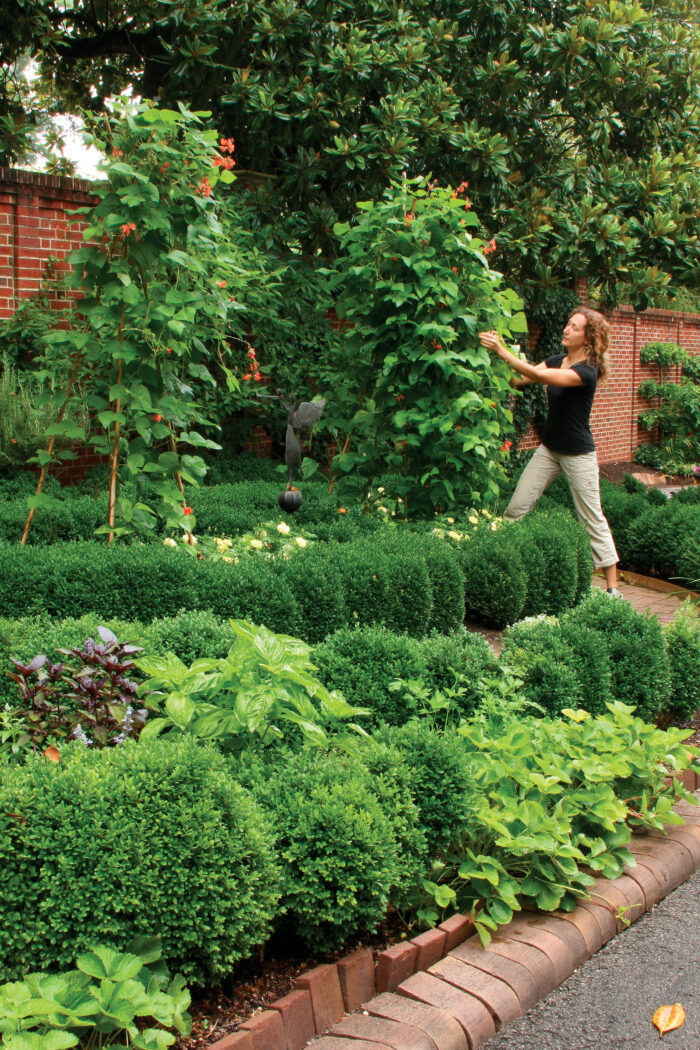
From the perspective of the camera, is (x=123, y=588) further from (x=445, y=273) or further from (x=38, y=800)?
(x=445, y=273)

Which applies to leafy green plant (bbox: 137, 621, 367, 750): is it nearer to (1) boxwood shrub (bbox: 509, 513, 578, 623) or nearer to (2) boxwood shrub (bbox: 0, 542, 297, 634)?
(2) boxwood shrub (bbox: 0, 542, 297, 634)

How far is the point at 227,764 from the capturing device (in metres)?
2.75

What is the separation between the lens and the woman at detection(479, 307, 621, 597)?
6.76 m

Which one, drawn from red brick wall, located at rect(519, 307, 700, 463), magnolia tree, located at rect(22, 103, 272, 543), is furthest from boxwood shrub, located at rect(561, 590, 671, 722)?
red brick wall, located at rect(519, 307, 700, 463)

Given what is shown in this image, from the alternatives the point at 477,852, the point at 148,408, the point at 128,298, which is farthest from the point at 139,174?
the point at 477,852

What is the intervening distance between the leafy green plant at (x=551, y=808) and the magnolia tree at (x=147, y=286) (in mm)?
2540

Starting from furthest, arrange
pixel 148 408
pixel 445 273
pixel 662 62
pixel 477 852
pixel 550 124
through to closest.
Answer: pixel 550 124 < pixel 662 62 < pixel 445 273 < pixel 148 408 < pixel 477 852

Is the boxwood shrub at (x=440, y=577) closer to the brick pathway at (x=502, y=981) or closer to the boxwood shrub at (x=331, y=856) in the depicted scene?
the brick pathway at (x=502, y=981)

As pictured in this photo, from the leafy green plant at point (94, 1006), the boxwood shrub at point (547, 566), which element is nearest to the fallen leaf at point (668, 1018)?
the leafy green plant at point (94, 1006)

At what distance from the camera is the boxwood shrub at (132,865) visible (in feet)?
6.89

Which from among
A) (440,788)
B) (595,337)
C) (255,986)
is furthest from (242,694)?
(595,337)

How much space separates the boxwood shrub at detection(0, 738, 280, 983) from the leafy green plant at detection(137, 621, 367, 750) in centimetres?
37

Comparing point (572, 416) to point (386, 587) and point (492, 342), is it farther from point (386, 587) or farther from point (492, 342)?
point (386, 587)

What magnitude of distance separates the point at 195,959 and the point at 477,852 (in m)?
1.03
